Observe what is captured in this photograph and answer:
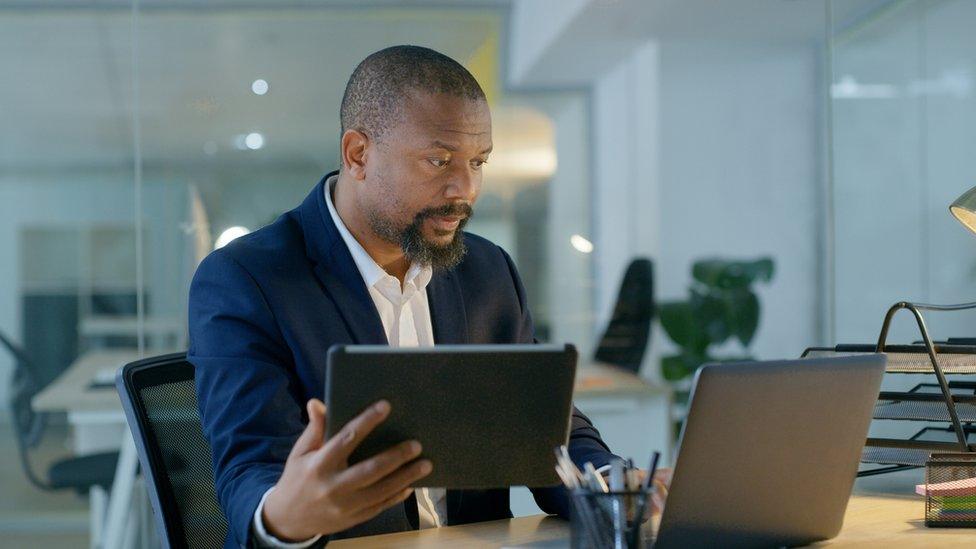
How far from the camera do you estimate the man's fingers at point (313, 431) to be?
1.26 metres

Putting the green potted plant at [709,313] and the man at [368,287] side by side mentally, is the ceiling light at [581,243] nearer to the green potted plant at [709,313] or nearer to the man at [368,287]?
the green potted plant at [709,313]

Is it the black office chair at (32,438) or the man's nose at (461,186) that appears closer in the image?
the man's nose at (461,186)

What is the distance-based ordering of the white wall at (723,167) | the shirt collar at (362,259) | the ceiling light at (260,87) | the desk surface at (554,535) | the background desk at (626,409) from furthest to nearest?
the white wall at (723,167), the background desk at (626,409), the ceiling light at (260,87), the shirt collar at (362,259), the desk surface at (554,535)

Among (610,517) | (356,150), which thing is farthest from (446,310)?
(610,517)

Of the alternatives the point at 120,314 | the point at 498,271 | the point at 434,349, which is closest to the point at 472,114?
the point at 498,271

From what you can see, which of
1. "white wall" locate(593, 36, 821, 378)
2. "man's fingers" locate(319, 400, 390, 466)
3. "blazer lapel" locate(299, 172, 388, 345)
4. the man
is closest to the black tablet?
"man's fingers" locate(319, 400, 390, 466)

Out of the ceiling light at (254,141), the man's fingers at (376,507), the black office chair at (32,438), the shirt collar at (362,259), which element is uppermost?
the ceiling light at (254,141)

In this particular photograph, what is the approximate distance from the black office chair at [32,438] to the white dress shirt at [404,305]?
2080 millimetres

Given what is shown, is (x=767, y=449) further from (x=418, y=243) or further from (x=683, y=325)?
(x=683, y=325)

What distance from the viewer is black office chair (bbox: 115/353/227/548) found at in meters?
1.64

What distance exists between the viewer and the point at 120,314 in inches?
144

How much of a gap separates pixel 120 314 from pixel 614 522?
278 cm

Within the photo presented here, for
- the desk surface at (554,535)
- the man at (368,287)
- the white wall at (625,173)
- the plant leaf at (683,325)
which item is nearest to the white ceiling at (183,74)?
the white wall at (625,173)

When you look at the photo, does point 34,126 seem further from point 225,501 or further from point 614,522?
point 614,522
